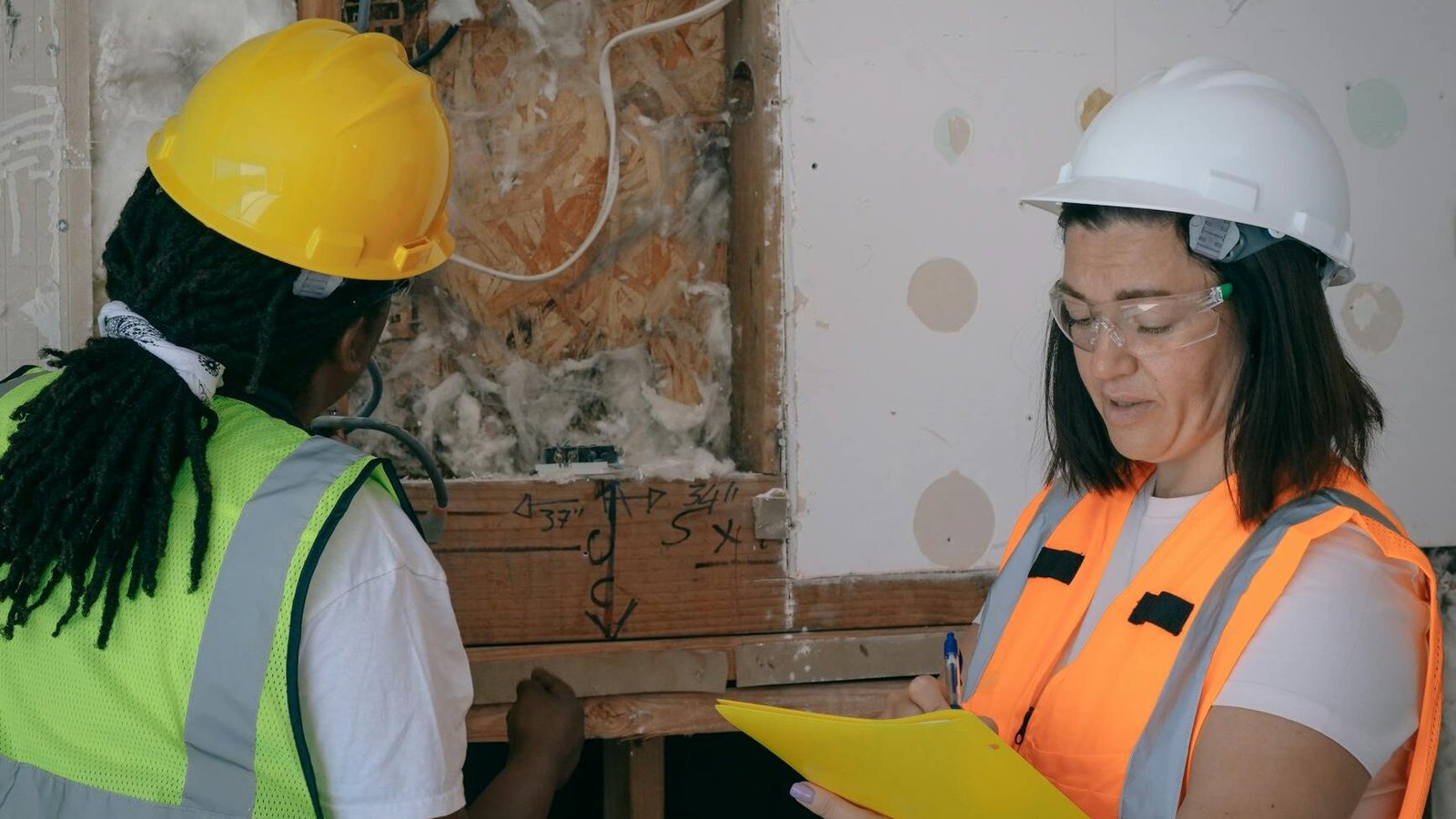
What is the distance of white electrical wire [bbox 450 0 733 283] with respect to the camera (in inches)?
98.0

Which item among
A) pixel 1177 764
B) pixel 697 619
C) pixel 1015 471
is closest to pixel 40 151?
pixel 697 619

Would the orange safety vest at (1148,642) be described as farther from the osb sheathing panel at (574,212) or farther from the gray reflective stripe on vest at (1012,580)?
the osb sheathing panel at (574,212)

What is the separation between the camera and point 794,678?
232 centimetres

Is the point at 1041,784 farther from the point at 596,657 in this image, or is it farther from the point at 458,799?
the point at 596,657

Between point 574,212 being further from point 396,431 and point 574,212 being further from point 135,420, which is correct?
point 135,420

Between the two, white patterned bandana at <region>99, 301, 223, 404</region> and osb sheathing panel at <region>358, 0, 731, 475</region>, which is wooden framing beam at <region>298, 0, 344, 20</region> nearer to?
osb sheathing panel at <region>358, 0, 731, 475</region>

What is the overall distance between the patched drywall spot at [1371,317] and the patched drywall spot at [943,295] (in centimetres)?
83

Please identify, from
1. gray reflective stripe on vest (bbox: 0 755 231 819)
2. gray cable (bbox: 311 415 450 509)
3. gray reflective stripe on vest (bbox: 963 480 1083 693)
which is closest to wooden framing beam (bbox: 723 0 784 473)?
gray cable (bbox: 311 415 450 509)

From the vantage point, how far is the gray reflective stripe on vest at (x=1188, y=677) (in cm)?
118

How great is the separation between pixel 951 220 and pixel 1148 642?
1.33 m

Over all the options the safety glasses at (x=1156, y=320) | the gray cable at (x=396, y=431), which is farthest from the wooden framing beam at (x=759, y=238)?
the safety glasses at (x=1156, y=320)

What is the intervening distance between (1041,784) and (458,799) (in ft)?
1.79

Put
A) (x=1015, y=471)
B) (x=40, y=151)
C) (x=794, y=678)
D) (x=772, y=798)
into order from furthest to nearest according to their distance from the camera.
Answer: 1. (x=772, y=798)
2. (x=1015, y=471)
3. (x=794, y=678)
4. (x=40, y=151)

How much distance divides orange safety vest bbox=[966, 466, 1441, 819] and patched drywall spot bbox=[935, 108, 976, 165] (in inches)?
42.4
